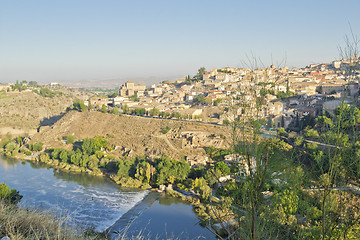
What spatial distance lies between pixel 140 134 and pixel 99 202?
7.13 meters

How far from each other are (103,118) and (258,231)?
63.1 feet

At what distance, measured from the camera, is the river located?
8102mm

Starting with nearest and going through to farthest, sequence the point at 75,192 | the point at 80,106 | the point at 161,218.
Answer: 1. the point at 161,218
2. the point at 75,192
3. the point at 80,106

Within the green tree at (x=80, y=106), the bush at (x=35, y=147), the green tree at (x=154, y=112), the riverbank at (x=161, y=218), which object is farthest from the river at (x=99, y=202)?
the green tree at (x=80, y=106)

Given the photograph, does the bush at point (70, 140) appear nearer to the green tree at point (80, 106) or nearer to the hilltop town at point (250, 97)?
the hilltop town at point (250, 97)

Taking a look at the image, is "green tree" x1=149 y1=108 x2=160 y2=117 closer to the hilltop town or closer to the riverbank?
the hilltop town

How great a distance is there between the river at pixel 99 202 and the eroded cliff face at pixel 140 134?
315 cm

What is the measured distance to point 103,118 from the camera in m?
19.8

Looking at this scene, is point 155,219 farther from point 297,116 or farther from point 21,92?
point 21,92

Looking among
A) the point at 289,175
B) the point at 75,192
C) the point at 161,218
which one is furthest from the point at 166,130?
the point at 289,175

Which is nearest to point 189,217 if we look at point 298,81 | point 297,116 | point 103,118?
point 297,116

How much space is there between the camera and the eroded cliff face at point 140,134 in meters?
14.3

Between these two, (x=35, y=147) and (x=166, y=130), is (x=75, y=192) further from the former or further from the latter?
(x=35, y=147)

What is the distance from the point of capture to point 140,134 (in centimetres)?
1672
